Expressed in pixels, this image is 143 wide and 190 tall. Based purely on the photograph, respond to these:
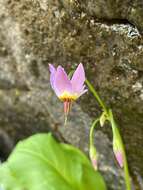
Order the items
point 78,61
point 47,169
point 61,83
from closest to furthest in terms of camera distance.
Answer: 1. point 61,83
2. point 78,61
3. point 47,169

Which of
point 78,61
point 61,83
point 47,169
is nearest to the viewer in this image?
point 61,83

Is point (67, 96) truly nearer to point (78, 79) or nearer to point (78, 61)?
point (78, 79)

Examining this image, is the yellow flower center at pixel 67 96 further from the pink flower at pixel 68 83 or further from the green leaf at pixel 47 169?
the green leaf at pixel 47 169

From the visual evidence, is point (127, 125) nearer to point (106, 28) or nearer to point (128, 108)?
point (128, 108)

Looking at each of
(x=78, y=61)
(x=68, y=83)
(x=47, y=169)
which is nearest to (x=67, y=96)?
(x=68, y=83)

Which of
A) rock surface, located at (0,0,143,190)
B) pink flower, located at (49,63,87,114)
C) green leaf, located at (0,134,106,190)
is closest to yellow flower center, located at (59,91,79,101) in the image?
pink flower, located at (49,63,87,114)

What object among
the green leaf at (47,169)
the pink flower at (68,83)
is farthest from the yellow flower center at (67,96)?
the green leaf at (47,169)
